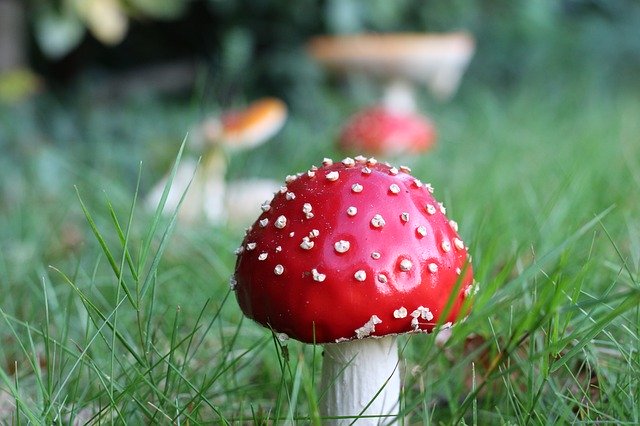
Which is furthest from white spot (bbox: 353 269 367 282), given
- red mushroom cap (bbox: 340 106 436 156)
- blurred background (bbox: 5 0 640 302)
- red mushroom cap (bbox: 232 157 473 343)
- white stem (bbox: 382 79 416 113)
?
white stem (bbox: 382 79 416 113)

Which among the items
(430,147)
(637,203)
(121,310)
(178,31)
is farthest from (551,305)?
(178,31)

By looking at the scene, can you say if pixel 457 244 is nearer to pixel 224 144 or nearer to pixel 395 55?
pixel 224 144

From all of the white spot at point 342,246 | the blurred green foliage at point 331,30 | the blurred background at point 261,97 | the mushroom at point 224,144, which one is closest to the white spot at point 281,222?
the white spot at point 342,246

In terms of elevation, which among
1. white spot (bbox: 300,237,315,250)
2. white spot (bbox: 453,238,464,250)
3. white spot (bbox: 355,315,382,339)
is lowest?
white spot (bbox: 355,315,382,339)

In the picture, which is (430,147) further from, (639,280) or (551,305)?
(551,305)

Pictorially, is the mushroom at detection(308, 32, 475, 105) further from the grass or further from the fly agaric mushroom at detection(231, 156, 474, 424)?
the fly agaric mushroom at detection(231, 156, 474, 424)

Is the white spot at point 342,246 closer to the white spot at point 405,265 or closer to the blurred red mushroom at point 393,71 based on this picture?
the white spot at point 405,265

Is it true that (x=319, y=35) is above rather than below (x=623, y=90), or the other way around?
above
